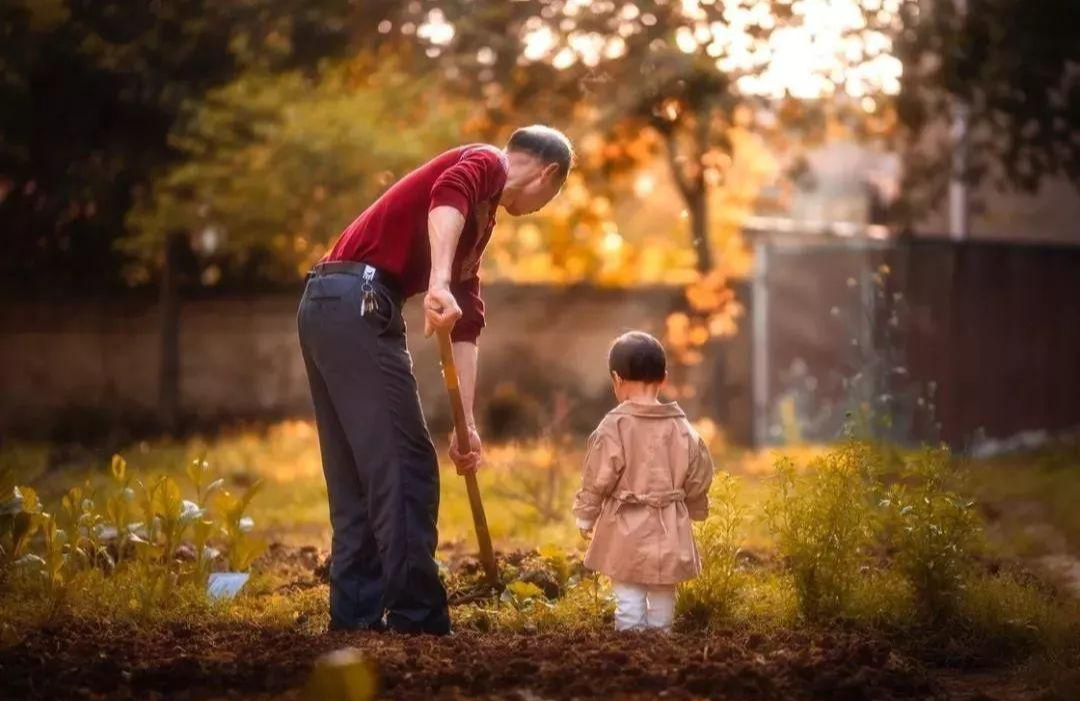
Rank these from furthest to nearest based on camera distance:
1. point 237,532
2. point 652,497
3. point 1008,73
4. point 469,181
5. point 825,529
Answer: point 1008,73 < point 237,532 < point 825,529 < point 652,497 < point 469,181

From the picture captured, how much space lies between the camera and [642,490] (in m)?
4.72

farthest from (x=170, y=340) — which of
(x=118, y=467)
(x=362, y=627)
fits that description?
(x=362, y=627)

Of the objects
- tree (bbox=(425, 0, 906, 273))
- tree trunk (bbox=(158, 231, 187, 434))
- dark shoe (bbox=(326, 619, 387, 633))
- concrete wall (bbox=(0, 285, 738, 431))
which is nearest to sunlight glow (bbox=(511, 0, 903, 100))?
tree (bbox=(425, 0, 906, 273))

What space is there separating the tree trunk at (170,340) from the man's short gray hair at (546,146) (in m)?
9.94

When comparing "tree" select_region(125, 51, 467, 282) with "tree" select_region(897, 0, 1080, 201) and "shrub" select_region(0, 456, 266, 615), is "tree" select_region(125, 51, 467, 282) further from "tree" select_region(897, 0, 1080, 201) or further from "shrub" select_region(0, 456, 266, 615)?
"shrub" select_region(0, 456, 266, 615)

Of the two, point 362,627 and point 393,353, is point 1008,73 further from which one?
point 362,627

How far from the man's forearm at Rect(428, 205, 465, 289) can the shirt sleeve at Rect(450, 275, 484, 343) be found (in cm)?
52

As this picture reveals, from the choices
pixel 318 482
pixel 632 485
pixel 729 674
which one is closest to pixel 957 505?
pixel 632 485

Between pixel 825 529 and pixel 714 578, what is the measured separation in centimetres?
39

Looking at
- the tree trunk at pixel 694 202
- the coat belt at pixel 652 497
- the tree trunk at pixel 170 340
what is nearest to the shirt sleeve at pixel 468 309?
the coat belt at pixel 652 497

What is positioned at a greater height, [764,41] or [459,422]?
[764,41]

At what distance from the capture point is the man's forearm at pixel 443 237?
14.7ft

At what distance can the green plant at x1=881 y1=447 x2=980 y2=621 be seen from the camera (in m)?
4.76

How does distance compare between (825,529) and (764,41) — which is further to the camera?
(764,41)
